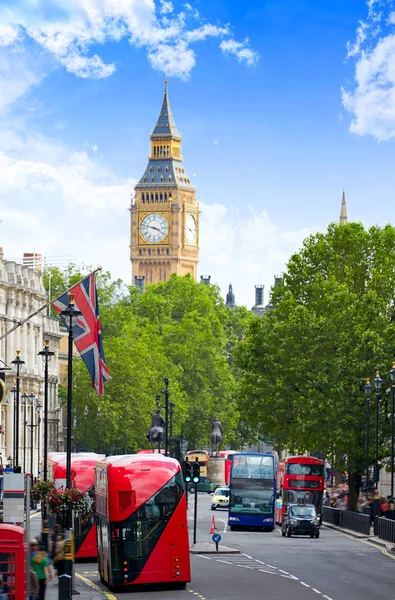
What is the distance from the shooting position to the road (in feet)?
137

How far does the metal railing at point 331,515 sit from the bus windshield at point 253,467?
6721 millimetres

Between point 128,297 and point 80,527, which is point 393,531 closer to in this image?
point 80,527

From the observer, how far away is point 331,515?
86.7 metres

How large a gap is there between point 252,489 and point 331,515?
982cm

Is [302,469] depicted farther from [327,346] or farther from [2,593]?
[2,593]

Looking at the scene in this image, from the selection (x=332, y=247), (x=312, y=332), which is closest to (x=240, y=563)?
(x=312, y=332)

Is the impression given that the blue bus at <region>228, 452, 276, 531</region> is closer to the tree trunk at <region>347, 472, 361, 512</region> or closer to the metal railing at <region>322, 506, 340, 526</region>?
the metal railing at <region>322, 506, 340, 526</region>

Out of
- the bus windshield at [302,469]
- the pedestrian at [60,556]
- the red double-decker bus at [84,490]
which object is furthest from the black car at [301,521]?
the pedestrian at [60,556]

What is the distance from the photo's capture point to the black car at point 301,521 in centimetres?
7206

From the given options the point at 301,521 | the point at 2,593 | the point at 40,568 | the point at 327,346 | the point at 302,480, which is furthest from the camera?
the point at 327,346

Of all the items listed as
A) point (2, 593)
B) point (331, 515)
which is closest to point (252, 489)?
point (331, 515)

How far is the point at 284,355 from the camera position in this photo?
93.9 metres

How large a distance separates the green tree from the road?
16.3 metres

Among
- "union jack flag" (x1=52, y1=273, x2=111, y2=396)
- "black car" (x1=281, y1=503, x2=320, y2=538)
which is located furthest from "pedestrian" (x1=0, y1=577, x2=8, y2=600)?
"black car" (x1=281, y1=503, x2=320, y2=538)
